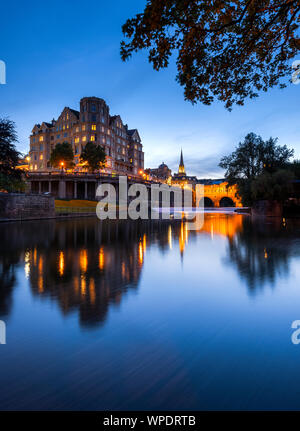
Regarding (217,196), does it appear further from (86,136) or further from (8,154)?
(8,154)

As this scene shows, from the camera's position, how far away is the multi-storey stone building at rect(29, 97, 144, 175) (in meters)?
76.9

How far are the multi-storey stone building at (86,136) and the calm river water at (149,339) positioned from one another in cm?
7554

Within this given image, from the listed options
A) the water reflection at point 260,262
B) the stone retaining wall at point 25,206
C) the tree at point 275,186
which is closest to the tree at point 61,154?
the stone retaining wall at point 25,206

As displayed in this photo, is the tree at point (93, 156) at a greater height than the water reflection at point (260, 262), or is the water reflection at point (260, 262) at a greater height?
the tree at point (93, 156)

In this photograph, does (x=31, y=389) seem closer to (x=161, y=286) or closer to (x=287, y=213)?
(x=161, y=286)

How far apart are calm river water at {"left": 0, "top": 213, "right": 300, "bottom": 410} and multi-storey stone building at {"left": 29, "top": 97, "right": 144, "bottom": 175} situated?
75.5 metres

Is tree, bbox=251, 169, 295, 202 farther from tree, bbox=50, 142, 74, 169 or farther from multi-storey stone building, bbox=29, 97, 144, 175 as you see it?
multi-storey stone building, bbox=29, 97, 144, 175

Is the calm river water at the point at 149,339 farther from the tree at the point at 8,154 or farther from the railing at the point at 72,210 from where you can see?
the railing at the point at 72,210

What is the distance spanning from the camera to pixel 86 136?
7575 cm

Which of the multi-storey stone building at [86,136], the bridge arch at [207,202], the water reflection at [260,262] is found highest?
the multi-storey stone building at [86,136]

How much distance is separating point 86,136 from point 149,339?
8104 cm

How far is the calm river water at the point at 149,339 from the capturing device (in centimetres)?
191

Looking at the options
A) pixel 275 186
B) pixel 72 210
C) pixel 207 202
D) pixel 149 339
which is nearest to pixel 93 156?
pixel 72 210

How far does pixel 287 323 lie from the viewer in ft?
10.5
